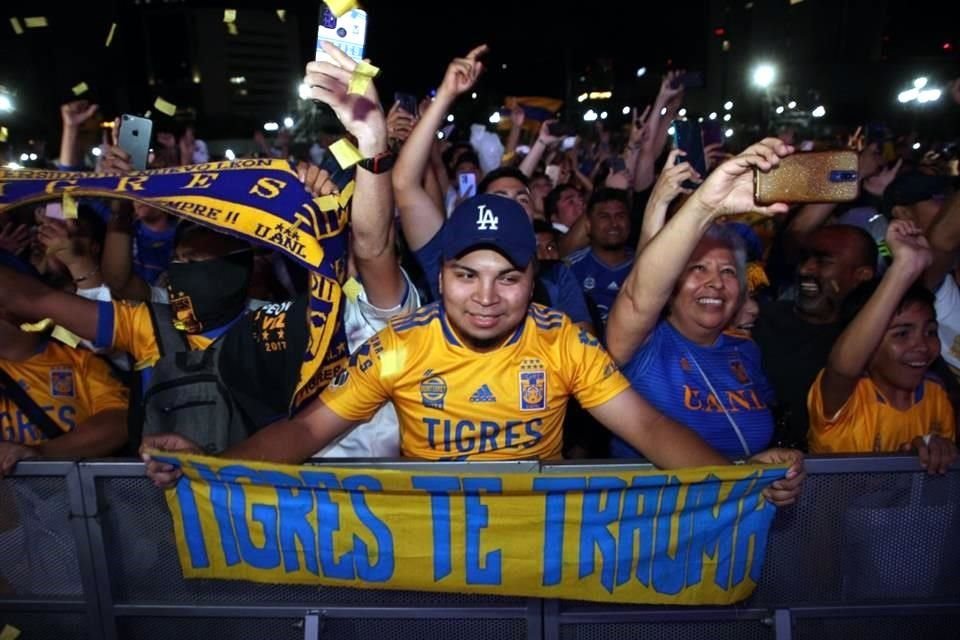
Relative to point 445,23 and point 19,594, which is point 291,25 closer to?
point 445,23

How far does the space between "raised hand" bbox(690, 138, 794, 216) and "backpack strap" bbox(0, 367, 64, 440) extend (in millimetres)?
2848

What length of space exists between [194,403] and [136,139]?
5.23ft

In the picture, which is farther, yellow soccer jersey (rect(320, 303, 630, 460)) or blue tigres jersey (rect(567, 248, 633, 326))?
blue tigres jersey (rect(567, 248, 633, 326))

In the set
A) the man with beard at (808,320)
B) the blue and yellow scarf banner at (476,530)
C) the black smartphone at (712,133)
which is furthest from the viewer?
the black smartphone at (712,133)

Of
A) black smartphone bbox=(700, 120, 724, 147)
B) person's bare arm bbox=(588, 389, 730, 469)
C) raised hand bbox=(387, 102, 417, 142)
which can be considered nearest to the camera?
person's bare arm bbox=(588, 389, 730, 469)

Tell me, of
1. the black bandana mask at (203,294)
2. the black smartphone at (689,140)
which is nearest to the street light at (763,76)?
the black smartphone at (689,140)

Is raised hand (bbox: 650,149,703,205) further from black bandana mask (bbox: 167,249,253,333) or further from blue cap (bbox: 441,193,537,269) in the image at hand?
black bandana mask (bbox: 167,249,253,333)

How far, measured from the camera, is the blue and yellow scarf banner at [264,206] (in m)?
2.56

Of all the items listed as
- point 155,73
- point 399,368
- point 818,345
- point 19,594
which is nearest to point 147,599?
point 19,594

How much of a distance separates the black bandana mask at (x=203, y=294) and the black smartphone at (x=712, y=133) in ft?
12.6

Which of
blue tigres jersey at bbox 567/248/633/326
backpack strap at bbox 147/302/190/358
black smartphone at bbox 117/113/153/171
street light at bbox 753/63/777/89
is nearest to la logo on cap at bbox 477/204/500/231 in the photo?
backpack strap at bbox 147/302/190/358

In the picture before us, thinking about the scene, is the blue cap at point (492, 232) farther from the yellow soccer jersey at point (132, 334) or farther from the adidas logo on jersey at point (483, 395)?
the yellow soccer jersey at point (132, 334)

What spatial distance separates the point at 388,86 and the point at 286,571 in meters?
26.4

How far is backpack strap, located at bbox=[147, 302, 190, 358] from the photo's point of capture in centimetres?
294
